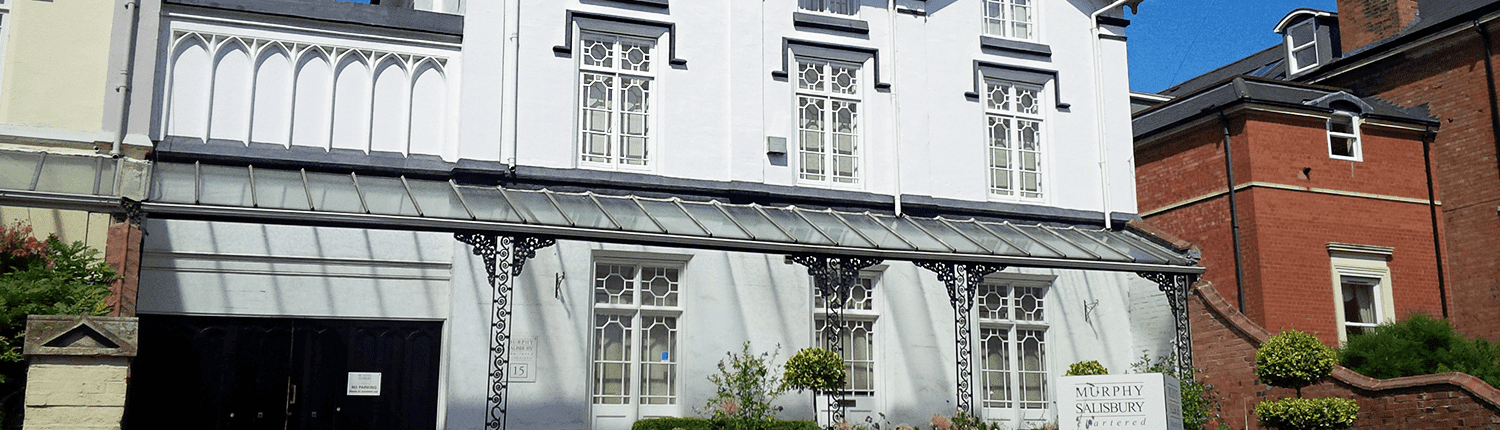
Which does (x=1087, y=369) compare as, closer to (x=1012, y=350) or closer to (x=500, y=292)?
(x=1012, y=350)

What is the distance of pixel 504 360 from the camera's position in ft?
47.3

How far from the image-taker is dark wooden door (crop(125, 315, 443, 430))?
562 inches

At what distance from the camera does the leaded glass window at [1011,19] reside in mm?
19172

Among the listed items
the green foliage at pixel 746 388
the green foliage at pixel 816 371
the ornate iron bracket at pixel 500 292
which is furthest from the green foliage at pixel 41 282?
the green foliage at pixel 816 371

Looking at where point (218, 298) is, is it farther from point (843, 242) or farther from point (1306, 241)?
point (1306, 241)

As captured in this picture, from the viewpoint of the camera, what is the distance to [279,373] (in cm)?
1480

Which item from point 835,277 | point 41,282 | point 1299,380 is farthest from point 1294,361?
point 41,282

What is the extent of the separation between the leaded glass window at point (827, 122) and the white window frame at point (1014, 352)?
9.14ft

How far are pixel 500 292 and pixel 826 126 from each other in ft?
19.3

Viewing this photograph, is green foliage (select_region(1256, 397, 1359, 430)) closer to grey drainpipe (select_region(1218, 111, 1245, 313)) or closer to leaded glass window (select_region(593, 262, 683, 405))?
grey drainpipe (select_region(1218, 111, 1245, 313))

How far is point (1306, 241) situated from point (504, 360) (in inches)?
494

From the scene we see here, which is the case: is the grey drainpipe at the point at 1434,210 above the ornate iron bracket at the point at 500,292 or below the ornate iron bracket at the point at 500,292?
above

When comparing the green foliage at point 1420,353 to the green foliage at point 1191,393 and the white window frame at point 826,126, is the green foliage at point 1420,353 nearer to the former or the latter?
the green foliage at point 1191,393

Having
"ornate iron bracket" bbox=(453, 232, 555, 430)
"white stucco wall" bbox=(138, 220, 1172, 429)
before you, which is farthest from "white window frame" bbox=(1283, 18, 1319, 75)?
"ornate iron bracket" bbox=(453, 232, 555, 430)
